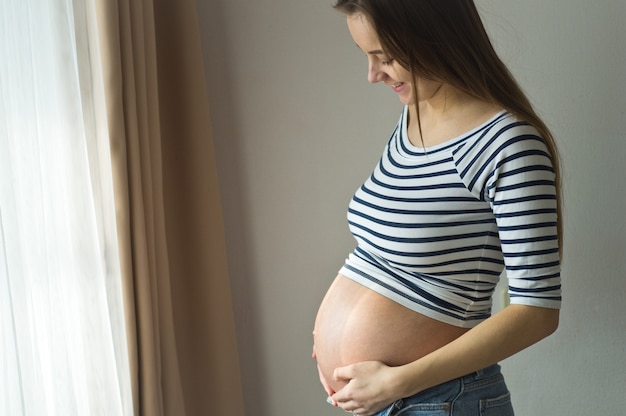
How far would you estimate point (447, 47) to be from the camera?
115cm

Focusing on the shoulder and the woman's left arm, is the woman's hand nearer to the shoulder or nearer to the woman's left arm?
the woman's left arm

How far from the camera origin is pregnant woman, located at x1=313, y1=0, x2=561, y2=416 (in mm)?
1091

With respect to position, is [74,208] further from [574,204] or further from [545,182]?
[574,204]

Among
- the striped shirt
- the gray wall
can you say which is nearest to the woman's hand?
the striped shirt

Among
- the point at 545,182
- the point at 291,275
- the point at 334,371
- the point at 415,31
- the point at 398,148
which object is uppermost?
the point at 415,31

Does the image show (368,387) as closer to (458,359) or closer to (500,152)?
(458,359)

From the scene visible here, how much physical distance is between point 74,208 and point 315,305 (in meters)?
0.80

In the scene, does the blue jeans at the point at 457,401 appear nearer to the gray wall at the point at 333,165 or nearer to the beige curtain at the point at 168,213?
the gray wall at the point at 333,165

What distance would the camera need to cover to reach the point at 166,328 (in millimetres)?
1728

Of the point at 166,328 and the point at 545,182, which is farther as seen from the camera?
the point at 166,328

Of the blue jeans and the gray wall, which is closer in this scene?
the blue jeans

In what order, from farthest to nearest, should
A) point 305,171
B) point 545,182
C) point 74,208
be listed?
1. point 305,171
2. point 74,208
3. point 545,182

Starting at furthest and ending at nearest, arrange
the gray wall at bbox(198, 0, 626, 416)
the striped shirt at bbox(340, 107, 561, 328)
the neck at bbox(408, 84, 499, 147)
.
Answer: the gray wall at bbox(198, 0, 626, 416) < the neck at bbox(408, 84, 499, 147) < the striped shirt at bbox(340, 107, 561, 328)

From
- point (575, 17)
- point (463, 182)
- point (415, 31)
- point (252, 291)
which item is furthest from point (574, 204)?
point (252, 291)
